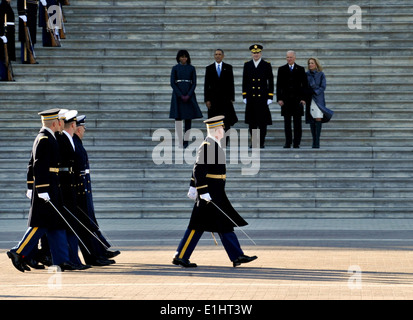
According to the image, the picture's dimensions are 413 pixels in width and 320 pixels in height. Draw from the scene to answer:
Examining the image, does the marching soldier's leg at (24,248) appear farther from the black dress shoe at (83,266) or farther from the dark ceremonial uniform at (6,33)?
the dark ceremonial uniform at (6,33)

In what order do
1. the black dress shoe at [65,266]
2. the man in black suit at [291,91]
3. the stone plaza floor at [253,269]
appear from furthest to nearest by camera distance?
the man in black suit at [291,91] → the black dress shoe at [65,266] → the stone plaza floor at [253,269]

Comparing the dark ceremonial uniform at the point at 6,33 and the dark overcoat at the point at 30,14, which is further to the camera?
the dark overcoat at the point at 30,14

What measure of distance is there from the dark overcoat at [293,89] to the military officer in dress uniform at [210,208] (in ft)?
24.2

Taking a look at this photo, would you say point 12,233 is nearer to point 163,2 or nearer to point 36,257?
point 36,257

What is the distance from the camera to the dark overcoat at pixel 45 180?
11.9 m

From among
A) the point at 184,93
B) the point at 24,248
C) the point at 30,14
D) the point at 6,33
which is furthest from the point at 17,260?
the point at 30,14

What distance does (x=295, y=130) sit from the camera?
1997cm

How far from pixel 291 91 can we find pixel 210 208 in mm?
7819

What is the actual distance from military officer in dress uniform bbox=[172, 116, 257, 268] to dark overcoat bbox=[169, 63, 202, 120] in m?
7.38

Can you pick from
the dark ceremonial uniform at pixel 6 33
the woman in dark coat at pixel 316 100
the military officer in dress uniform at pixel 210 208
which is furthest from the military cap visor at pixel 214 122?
the dark ceremonial uniform at pixel 6 33

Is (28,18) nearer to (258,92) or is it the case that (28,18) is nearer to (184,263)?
(258,92)

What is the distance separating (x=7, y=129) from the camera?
2120 centimetres

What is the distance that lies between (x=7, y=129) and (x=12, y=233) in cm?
545
